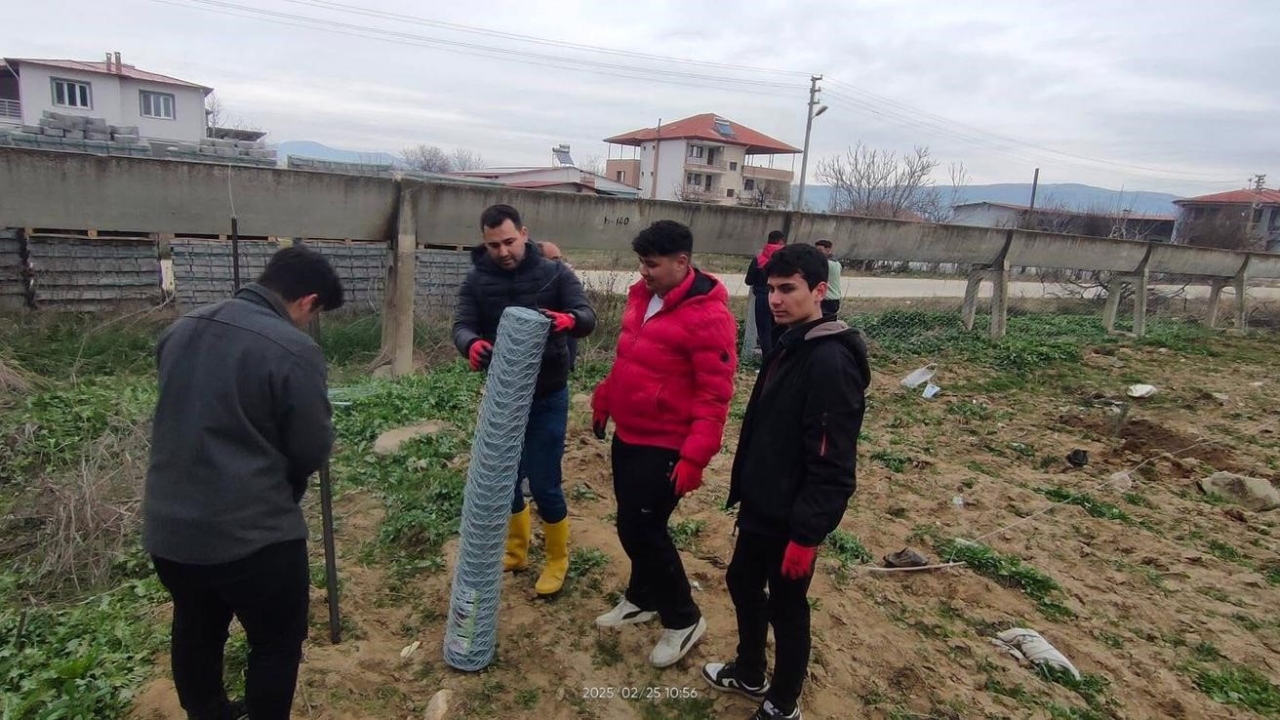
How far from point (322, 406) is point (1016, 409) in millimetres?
7631

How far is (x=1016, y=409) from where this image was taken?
766 centimetres

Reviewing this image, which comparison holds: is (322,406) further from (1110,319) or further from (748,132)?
(748,132)

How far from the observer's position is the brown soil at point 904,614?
9.08ft

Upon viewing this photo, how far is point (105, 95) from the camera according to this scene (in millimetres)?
37656

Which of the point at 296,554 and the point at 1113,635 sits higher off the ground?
the point at 296,554

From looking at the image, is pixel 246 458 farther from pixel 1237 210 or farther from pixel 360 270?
pixel 1237 210

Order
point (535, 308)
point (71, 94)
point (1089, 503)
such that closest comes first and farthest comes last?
point (535, 308) → point (1089, 503) → point (71, 94)

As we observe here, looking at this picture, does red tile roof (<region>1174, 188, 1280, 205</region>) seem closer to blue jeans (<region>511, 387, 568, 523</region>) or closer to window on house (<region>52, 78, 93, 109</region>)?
blue jeans (<region>511, 387, 568, 523</region>)

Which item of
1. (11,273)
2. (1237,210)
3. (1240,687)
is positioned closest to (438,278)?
(11,273)

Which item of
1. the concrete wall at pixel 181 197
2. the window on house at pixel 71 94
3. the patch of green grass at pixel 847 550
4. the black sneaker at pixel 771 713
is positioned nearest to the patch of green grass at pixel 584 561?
the black sneaker at pixel 771 713

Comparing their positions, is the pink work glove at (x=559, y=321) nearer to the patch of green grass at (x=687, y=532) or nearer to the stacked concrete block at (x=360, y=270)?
the patch of green grass at (x=687, y=532)

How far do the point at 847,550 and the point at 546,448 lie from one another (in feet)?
6.60

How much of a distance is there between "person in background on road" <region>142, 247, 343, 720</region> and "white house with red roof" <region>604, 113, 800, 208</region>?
5047cm

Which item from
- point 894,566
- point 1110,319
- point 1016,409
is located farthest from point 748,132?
point 894,566
